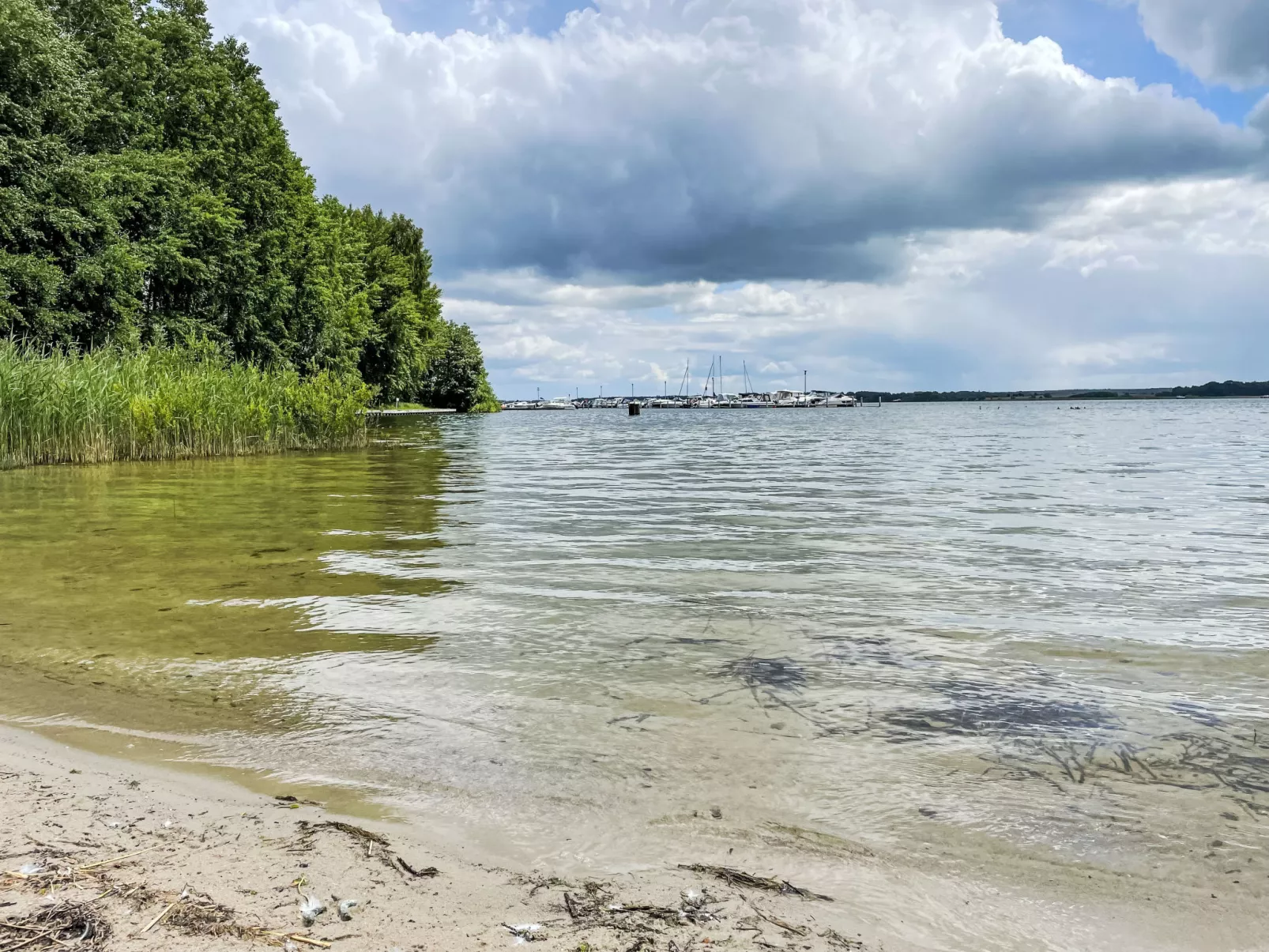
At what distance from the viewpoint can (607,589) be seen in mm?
8219

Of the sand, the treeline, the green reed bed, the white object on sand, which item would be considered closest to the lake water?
the sand

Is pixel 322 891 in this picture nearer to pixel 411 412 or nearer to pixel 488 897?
pixel 488 897

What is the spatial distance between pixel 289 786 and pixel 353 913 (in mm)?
1307

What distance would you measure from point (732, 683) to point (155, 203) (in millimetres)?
43224

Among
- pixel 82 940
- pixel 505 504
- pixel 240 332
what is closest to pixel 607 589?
pixel 82 940

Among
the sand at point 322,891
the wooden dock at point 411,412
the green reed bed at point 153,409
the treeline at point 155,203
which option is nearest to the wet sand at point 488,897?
the sand at point 322,891

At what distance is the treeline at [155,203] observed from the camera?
109ft

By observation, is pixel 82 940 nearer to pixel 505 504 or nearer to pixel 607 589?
pixel 607 589

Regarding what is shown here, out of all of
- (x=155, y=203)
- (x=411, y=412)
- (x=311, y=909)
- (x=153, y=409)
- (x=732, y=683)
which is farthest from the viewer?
(x=411, y=412)

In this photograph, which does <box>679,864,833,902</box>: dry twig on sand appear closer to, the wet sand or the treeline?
the wet sand

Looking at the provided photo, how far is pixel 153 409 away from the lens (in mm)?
23781

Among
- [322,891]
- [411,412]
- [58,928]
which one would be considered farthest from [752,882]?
[411,412]

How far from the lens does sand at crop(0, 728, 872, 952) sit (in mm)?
2646

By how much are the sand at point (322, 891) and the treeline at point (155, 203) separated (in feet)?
93.3
